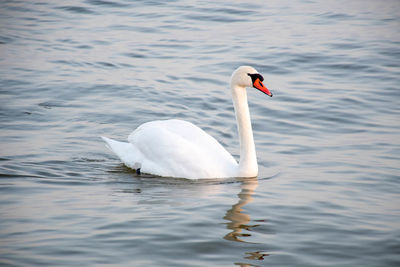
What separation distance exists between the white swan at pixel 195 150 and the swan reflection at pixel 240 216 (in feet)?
1.43

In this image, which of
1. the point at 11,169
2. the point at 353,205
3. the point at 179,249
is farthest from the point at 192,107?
the point at 179,249

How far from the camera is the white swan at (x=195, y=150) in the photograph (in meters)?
8.98

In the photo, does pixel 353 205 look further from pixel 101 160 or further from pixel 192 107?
pixel 192 107

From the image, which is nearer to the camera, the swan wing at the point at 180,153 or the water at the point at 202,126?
the water at the point at 202,126

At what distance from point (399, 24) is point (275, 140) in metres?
8.90

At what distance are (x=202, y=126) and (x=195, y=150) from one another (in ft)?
8.16

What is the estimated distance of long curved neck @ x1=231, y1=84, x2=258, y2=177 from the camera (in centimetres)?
902

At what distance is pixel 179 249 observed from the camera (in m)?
6.49

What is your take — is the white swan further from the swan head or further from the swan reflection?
the swan reflection

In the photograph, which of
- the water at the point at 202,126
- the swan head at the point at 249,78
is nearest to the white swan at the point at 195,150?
the swan head at the point at 249,78

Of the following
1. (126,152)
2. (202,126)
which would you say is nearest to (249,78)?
(126,152)

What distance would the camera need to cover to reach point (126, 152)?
9.73 metres

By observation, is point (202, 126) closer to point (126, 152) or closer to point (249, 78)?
point (126, 152)

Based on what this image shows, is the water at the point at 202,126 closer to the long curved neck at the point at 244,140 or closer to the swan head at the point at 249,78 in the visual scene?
the long curved neck at the point at 244,140
